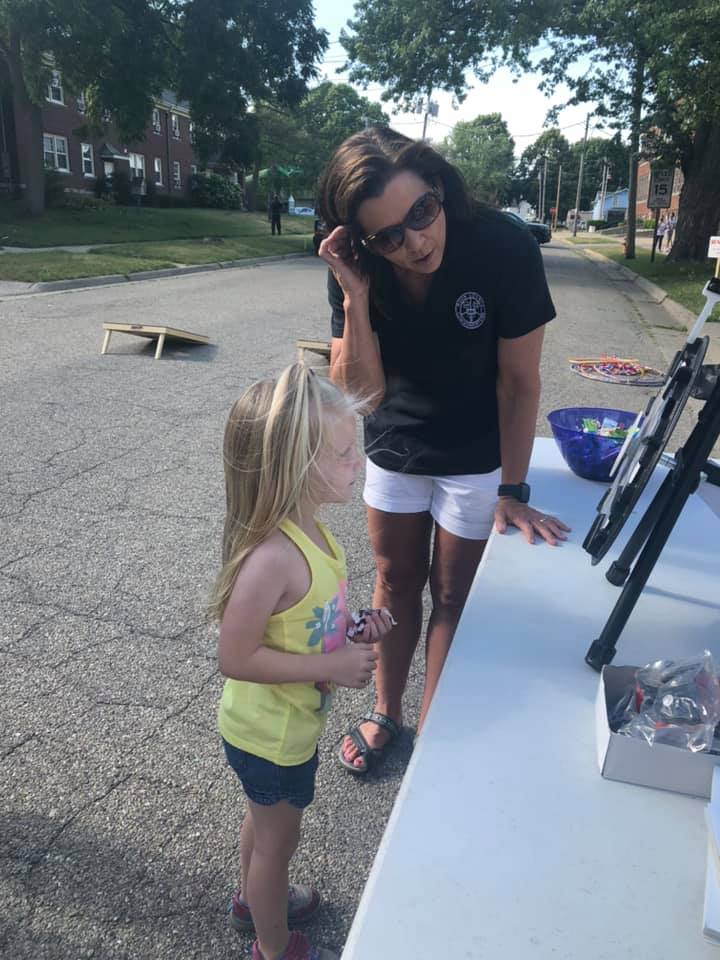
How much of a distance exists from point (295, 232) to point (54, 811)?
120 feet

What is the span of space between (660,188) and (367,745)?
81.4 feet

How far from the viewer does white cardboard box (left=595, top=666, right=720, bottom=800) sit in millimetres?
1152

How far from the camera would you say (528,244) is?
6.56ft

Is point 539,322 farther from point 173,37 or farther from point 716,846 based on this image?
point 173,37

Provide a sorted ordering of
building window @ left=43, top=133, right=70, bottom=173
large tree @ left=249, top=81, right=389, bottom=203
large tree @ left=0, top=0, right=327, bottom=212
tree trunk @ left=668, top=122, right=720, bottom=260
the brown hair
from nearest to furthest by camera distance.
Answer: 1. the brown hair
2. tree trunk @ left=668, top=122, right=720, bottom=260
3. large tree @ left=0, top=0, right=327, bottom=212
4. building window @ left=43, top=133, right=70, bottom=173
5. large tree @ left=249, top=81, right=389, bottom=203

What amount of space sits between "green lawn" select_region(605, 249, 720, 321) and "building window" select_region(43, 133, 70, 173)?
1134 inches

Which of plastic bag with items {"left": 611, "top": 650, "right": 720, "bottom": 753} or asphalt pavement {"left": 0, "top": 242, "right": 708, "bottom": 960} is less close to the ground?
plastic bag with items {"left": 611, "top": 650, "right": 720, "bottom": 753}

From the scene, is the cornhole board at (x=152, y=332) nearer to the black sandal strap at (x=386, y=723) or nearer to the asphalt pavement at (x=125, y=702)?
the asphalt pavement at (x=125, y=702)

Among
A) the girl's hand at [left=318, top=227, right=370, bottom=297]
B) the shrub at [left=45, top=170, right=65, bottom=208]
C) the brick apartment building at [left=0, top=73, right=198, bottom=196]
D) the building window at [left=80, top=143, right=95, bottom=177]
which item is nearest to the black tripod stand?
the girl's hand at [left=318, top=227, right=370, bottom=297]

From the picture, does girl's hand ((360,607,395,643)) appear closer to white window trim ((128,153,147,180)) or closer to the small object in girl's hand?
the small object in girl's hand

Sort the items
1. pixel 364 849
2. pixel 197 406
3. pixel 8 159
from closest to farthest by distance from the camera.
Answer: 1. pixel 364 849
2. pixel 197 406
3. pixel 8 159

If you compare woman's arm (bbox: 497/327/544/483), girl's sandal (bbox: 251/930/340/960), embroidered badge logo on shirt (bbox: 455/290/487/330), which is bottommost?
girl's sandal (bbox: 251/930/340/960)

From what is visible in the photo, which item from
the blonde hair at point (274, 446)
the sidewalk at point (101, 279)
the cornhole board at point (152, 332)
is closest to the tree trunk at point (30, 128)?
the sidewalk at point (101, 279)

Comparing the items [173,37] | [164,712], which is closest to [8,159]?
[173,37]
